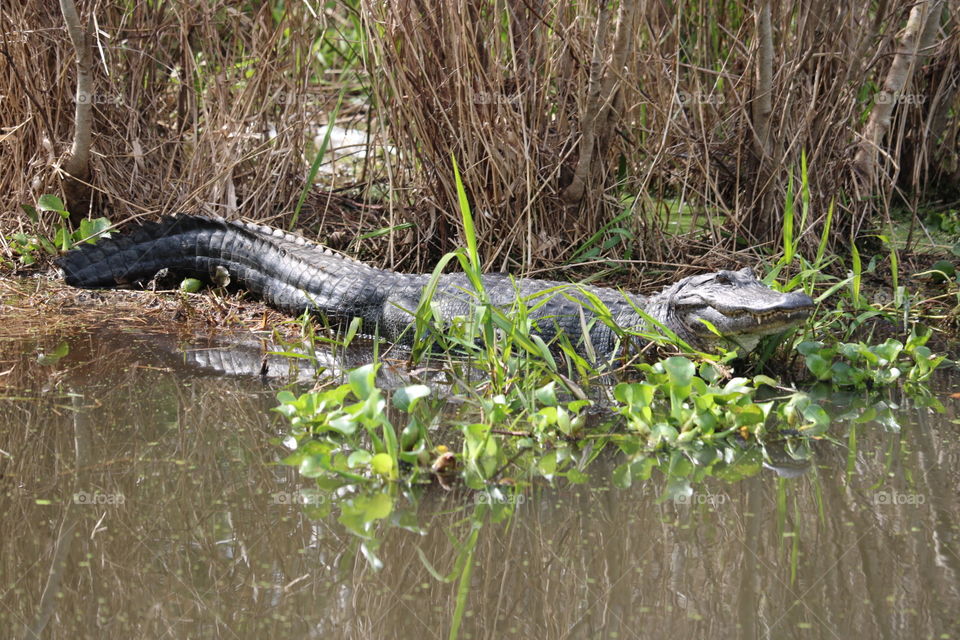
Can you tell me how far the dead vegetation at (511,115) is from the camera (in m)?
4.81

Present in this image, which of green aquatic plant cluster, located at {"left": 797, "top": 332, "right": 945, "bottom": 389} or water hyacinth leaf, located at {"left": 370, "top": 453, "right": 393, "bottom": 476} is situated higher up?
water hyacinth leaf, located at {"left": 370, "top": 453, "right": 393, "bottom": 476}

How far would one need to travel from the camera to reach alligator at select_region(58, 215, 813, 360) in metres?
4.08

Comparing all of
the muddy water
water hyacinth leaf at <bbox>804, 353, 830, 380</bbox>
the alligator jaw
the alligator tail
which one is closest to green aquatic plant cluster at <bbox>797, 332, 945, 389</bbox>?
water hyacinth leaf at <bbox>804, 353, 830, 380</bbox>

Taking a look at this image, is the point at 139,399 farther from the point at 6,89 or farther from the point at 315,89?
the point at 315,89

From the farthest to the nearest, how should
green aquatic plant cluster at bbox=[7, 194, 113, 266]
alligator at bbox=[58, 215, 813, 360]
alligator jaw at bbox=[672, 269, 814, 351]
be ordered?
green aquatic plant cluster at bbox=[7, 194, 113, 266]
alligator at bbox=[58, 215, 813, 360]
alligator jaw at bbox=[672, 269, 814, 351]

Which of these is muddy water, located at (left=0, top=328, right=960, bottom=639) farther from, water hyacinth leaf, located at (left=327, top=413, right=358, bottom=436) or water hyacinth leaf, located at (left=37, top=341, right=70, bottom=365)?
water hyacinth leaf, located at (left=37, top=341, right=70, bottom=365)

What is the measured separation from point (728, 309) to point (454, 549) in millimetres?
1874

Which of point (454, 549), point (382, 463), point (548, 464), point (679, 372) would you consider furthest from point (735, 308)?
point (454, 549)

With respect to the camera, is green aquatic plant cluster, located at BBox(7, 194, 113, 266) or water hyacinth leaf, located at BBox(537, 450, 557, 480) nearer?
water hyacinth leaf, located at BBox(537, 450, 557, 480)

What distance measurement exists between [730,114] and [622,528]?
3127 millimetres

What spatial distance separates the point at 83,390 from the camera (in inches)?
142

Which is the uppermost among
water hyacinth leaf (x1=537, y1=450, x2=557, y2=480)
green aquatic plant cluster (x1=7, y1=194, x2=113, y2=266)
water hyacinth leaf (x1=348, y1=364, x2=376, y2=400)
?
water hyacinth leaf (x1=348, y1=364, x2=376, y2=400)

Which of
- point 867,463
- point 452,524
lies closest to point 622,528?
point 452,524

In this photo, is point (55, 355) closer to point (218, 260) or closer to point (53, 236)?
point (218, 260)
